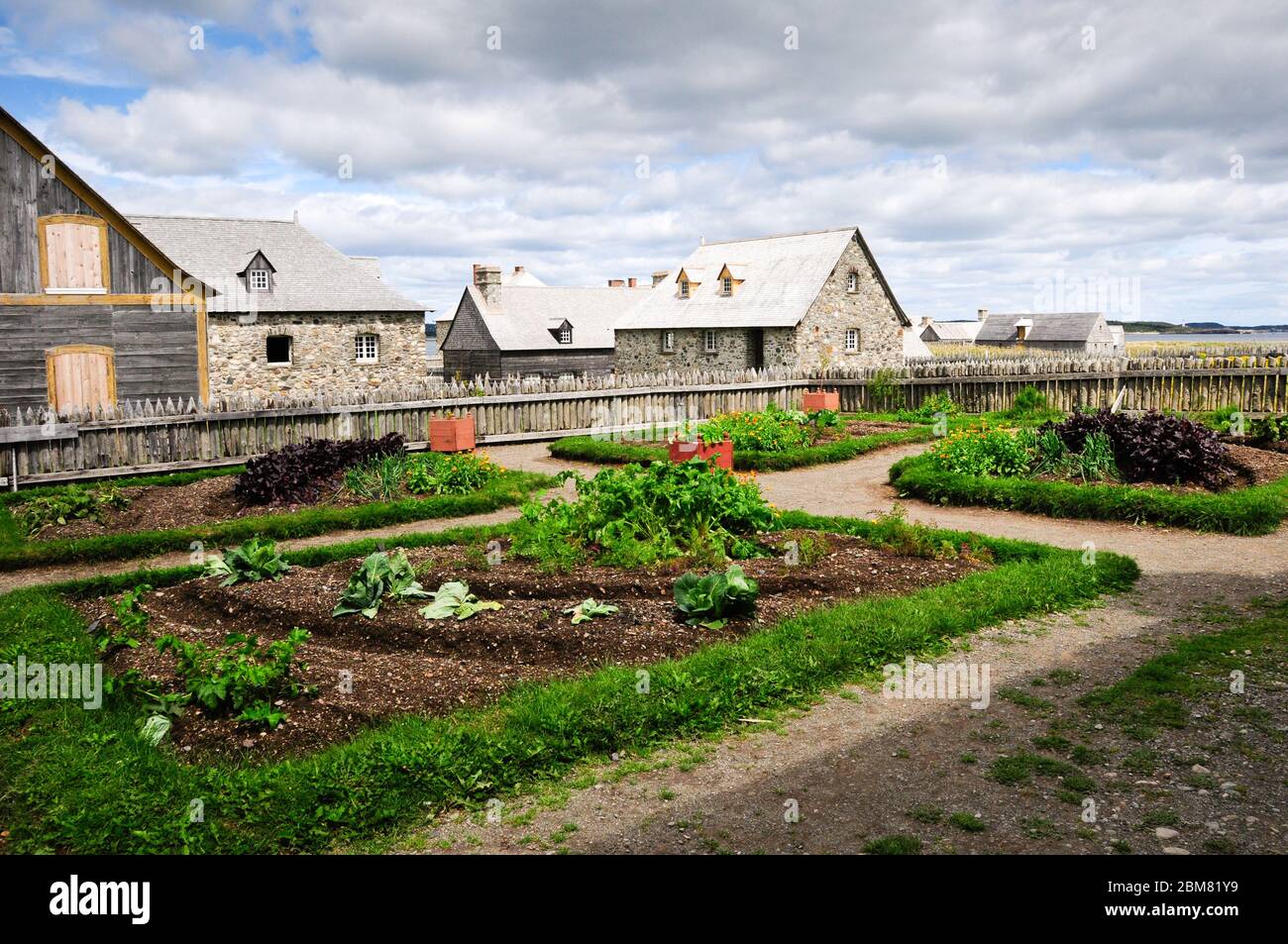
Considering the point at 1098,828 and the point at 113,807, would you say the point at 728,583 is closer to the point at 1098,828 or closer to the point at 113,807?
the point at 1098,828

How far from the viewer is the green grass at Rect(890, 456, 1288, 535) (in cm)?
1099

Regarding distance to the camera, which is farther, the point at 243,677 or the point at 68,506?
the point at 68,506

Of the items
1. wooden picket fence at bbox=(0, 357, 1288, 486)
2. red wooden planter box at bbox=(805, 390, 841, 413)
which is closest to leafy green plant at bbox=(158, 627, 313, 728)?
wooden picket fence at bbox=(0, 357, 1288, 486)

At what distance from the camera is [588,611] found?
7.32 meters

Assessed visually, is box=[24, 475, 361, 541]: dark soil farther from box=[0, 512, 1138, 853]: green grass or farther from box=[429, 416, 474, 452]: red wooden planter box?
box=[0, 512, 1138, 853]: green grass

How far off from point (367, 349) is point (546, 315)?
43.4 ft

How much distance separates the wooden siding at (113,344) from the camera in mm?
22375

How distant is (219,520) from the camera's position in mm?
12539

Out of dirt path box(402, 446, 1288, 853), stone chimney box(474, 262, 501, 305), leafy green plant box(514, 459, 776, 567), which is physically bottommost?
dirt path box(402, 446, 1288, 853)

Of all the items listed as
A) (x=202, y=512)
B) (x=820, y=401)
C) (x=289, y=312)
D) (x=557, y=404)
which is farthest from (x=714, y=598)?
(x=289, y=312)

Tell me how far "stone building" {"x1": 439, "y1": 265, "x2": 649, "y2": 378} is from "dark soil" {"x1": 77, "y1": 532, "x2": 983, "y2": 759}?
117ft

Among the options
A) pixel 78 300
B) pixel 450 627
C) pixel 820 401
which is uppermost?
pixel 78 300

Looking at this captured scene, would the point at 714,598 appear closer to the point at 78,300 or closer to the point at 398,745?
the point at 398,745
